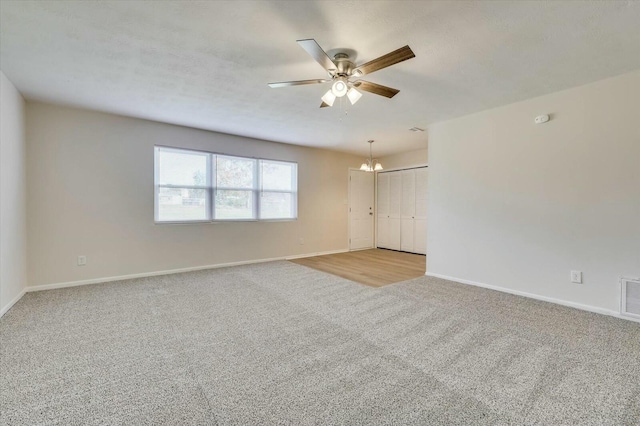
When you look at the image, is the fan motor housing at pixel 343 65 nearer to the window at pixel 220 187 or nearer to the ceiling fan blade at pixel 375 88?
the ceiling fan blade at pixel 375 88

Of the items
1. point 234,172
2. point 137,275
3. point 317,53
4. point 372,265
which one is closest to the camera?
point 317,53

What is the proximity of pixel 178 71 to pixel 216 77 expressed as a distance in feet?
1.16

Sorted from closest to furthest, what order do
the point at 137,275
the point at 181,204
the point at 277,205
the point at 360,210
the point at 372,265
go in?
the point at 137,275 < the point at 181,204 < the point at 372,265 < the point at 277,205 < the point at 360,210

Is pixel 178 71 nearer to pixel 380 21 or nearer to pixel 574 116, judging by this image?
pixel 380 21

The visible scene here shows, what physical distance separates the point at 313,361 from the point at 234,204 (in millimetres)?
3852

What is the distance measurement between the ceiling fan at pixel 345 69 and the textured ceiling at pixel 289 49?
6.2 inches

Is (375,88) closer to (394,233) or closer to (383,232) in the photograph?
(394,233)

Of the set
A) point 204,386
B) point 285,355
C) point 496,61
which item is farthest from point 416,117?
point 204,386

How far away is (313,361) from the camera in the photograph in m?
2.06

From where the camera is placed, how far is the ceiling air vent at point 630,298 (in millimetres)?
2791

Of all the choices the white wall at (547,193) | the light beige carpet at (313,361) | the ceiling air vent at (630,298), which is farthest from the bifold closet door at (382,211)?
the ceiling air vent at (630,298)

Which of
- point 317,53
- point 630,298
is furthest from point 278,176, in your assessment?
point 630,298

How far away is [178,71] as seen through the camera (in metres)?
2.80

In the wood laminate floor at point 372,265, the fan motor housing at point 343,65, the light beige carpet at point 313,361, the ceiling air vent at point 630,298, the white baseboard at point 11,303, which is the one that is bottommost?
the light beige carpet at point 313,361
